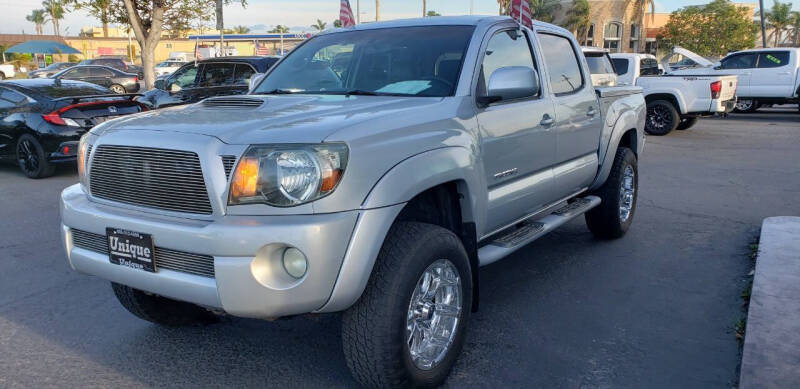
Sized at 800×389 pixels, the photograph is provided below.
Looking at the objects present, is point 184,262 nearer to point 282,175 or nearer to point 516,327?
point 282,175

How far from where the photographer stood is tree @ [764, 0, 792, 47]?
6066 centimetres

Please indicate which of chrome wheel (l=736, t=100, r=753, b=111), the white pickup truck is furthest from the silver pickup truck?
chrome wheel (l=736, t=100, r=753, b=111)

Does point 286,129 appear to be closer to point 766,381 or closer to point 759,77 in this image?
point 766,381

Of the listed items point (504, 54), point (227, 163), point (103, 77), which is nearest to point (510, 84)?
point (504, 54)

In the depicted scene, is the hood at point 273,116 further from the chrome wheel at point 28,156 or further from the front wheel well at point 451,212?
the chrome wheel at point 28,156

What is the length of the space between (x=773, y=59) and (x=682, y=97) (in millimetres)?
5993

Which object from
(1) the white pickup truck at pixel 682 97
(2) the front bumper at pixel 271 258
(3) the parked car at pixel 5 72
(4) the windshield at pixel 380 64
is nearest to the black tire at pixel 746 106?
(1) the white pickup truck at pixel 682 97

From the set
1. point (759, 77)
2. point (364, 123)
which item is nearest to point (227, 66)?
point (364, 123)

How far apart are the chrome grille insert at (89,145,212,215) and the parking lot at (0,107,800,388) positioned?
1.00 m

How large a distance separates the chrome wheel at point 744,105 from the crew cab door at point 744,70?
1.94 feet

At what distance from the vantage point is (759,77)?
1806 centimetres

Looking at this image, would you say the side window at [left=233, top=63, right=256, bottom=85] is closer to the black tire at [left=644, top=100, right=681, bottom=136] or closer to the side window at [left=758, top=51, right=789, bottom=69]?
the black tire at [left=644, top=100, right=681, bottom=136]

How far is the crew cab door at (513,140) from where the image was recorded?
3719 millimetres

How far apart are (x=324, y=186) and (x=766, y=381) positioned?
91.2 inches
